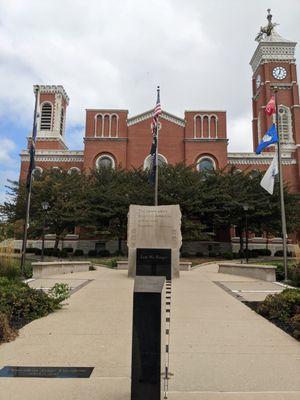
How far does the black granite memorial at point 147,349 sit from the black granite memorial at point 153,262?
1408cm

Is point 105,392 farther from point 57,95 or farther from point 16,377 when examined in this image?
point 57,95

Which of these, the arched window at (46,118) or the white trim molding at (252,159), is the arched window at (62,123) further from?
the white trim molding at (252,159)

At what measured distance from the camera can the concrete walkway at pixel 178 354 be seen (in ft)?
14.0

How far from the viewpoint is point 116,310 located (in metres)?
9.55

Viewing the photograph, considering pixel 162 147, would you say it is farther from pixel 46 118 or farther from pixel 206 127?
pixel 46 118

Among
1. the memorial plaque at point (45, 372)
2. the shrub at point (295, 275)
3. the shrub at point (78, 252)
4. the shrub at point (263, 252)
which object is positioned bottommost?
the memorial plaque at point (45, 372)

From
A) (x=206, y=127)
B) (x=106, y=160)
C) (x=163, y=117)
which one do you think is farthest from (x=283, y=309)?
(x=163, y=117)

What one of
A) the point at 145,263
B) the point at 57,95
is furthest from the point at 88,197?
the point at 57,95

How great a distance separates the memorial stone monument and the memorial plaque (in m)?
13.0

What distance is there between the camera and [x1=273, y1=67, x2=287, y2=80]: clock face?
57156mm

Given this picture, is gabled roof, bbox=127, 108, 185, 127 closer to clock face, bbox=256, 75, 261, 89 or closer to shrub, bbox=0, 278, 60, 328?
clock face, bbox=256, 75, 261, 89

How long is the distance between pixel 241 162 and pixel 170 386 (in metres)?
47.6

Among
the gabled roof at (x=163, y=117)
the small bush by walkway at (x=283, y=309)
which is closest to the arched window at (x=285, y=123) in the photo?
the gabled roof at (x=163, y=117)

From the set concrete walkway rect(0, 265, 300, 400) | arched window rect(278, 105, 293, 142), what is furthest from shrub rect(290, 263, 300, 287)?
arched window rect(278, 105, 293, 142)
